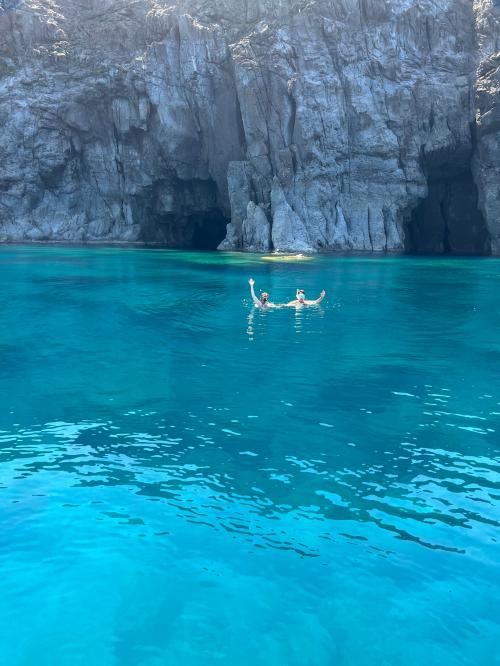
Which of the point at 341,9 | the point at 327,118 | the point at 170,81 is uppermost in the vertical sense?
the point at 341,9

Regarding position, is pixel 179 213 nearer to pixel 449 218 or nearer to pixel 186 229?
pixel 186 229

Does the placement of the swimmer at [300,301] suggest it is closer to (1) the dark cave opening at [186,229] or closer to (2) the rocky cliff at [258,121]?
(2) the rocky cliff at [258,121]

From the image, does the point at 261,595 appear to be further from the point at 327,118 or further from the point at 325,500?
the point at 327,118

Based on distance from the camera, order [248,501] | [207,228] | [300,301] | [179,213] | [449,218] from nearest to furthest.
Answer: [248,501], [300,301], [449,218], [179,213], [207,228]

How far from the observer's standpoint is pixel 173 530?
31.3 feet

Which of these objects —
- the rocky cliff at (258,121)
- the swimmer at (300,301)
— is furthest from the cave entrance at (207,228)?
the swimmer at (300,301)

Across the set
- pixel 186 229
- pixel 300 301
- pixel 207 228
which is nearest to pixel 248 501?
pixel 300 301

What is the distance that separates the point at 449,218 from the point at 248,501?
245ft

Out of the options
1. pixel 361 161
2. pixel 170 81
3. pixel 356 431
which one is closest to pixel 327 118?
pixel 361 161

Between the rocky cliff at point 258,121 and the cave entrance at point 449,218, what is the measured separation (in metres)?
0.20

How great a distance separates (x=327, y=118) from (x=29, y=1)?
148 ft

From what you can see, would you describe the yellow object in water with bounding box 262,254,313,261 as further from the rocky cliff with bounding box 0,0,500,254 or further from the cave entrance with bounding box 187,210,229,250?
the cave entrance with bounding box 187,210,229,250

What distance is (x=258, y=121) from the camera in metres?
73.9

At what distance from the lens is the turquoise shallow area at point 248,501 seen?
7449mm
